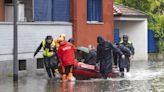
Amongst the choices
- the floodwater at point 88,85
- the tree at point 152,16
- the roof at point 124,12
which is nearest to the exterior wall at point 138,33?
the roof at point 124,12

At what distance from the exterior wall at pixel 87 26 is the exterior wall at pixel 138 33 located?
565 cm

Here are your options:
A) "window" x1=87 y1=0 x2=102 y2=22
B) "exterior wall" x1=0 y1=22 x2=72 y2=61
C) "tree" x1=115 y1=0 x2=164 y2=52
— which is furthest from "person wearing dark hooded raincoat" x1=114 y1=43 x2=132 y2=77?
"tree" x1=115 y1=0 x2=164 y2=52

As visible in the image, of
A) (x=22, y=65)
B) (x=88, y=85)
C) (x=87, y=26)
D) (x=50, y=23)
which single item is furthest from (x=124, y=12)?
(x=88, y=85)

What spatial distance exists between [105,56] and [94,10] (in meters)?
7.96

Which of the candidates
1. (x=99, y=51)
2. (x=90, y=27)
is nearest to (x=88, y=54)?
(x=99, y=51)

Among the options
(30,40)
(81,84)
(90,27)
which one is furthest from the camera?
(90,27)

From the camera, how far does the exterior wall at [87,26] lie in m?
26.0

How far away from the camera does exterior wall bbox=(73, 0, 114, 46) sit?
26.0 metres

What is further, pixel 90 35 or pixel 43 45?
pixel 90 35

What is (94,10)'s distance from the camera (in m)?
28.2

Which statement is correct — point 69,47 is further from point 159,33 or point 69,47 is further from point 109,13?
point 159,33

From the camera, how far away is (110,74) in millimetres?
21031

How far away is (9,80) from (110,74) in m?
3.93

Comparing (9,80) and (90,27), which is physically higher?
(90,27)
